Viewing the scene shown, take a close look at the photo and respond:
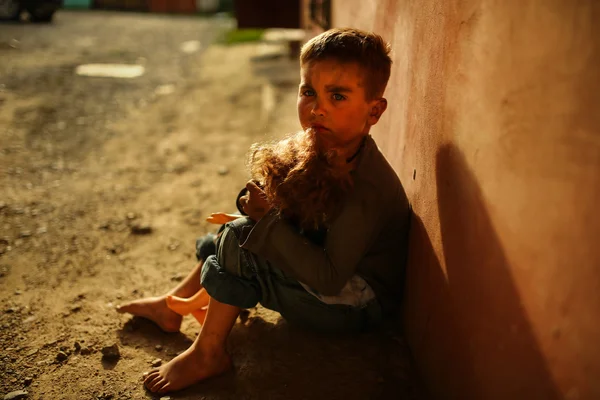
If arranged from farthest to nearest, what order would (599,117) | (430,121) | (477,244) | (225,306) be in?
(225,306)
(430,121)
(477,244)
(599,117)

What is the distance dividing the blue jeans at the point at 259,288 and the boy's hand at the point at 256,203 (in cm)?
4

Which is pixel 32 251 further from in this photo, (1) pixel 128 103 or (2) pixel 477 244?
(1) pixel 128 103

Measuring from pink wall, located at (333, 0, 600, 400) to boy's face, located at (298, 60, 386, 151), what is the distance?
23 centimetres

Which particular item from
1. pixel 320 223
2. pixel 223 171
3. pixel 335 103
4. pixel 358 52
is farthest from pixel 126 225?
pixel 358 52

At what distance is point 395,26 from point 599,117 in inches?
58.2

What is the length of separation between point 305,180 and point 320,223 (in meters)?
0.20

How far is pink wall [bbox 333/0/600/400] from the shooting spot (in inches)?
41.4

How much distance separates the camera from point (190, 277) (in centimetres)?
248

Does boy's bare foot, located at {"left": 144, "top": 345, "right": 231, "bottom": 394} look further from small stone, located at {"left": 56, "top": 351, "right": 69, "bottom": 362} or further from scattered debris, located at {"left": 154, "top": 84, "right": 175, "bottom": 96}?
scattered debris, located at {"left": 154, "top": 84, "right": 175, "bottom": 96}

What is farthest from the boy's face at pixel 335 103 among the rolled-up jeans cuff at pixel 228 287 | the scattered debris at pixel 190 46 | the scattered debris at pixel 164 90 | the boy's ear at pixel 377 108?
the scattered debris at pixel 190 46

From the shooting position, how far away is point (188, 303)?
7.51 ft

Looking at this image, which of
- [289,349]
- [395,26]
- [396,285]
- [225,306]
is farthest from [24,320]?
[395,26]

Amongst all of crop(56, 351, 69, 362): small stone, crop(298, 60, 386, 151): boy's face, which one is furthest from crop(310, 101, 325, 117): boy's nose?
crop(56, 351, 69, 362): small stone

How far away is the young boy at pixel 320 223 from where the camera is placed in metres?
1.85
